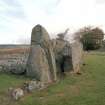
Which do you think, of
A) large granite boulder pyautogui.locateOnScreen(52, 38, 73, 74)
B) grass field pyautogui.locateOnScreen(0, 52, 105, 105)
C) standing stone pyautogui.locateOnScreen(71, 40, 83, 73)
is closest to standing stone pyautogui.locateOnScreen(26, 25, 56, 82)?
grass field pyautogui.locateOnScreen(0, 52, 105, 105)

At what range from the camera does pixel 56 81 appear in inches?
674

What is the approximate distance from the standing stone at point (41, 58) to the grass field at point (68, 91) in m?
0.66

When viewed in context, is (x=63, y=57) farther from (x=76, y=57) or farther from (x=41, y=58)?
(x=41, y=58)

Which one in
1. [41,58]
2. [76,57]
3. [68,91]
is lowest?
[68,91]

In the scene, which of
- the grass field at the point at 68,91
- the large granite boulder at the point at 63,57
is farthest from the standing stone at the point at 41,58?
the large granite boulder at the point at 63,57

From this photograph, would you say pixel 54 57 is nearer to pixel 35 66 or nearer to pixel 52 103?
pixel 35 66

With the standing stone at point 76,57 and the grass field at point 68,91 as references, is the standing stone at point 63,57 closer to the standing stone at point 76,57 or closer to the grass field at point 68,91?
the standing stone at point 76,57

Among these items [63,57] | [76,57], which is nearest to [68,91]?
[63,57]

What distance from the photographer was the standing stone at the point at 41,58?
16.6m

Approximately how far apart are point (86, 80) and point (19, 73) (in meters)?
3.81

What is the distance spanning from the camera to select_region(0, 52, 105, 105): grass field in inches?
535

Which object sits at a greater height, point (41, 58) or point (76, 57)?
point (41, 58)

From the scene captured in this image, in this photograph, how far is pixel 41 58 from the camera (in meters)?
16.8

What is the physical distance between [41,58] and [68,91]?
2.59m
